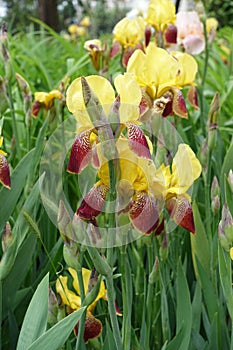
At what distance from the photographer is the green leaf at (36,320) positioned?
817 millimetres

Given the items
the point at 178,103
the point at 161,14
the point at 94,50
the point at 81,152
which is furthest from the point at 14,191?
the point at 161,14

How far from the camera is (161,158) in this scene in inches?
36.1

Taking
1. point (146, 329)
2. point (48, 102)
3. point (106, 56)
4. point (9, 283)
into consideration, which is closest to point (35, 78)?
point (106, 56)

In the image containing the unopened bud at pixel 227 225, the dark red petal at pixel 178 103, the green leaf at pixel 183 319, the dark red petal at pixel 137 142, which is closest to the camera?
the dark red petal at pixel 137 142

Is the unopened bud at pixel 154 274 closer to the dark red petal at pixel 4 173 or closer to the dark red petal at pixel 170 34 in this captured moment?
the dark red petal at pixel 4 173

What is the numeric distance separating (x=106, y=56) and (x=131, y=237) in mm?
874

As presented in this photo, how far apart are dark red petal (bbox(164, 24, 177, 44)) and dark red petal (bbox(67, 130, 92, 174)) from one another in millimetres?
954

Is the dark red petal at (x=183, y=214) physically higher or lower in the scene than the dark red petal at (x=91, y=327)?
higher

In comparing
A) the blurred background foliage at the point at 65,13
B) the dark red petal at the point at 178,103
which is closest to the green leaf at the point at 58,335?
the dark red petal at the point at 178,103

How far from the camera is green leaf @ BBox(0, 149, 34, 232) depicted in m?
1.05

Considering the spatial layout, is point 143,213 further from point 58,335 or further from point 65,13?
point 65,13

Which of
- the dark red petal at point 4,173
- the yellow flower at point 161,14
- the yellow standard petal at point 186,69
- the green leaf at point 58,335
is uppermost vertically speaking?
the yellow flower at point 161,14

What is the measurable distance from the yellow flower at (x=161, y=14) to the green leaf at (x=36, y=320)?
91 centimetres

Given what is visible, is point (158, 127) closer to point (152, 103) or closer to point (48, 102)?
point (152, 103)
